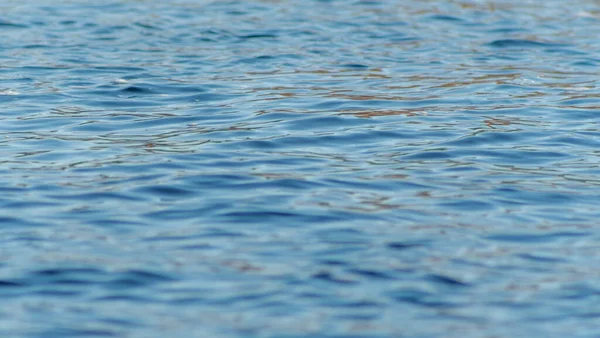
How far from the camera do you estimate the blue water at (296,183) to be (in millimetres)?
5148

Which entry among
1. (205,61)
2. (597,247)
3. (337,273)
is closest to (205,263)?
(337,273)

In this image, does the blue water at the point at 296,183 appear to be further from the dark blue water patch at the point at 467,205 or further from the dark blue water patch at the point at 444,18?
the dark blue water patch at the point at 444,18

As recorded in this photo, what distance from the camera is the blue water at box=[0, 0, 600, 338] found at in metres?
5.15

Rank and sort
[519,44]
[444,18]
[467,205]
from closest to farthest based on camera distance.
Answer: [467,205], [519,44], [444,18]

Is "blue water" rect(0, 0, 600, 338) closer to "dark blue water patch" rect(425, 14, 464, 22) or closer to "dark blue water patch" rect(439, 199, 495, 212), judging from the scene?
"dark blue water patch" rect(439, 199, 495, 212)

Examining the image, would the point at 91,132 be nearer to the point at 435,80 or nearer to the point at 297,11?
the point at 435,80

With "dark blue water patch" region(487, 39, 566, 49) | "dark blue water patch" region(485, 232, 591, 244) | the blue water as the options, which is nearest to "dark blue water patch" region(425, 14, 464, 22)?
the blue water

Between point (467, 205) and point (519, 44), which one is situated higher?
point (467, 205)

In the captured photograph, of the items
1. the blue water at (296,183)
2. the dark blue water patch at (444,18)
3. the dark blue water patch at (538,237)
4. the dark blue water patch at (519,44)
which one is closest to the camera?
the blue water at (296,183)

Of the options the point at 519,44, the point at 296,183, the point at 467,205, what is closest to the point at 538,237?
the point at 467,205

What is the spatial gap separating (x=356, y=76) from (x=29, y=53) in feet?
13.0

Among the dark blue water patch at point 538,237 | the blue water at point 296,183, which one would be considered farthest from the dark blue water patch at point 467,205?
the dark blue water patch at point 538,237

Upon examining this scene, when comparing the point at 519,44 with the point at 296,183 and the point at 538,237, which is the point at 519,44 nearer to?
the point at 296,183

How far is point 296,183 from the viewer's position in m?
7.27
